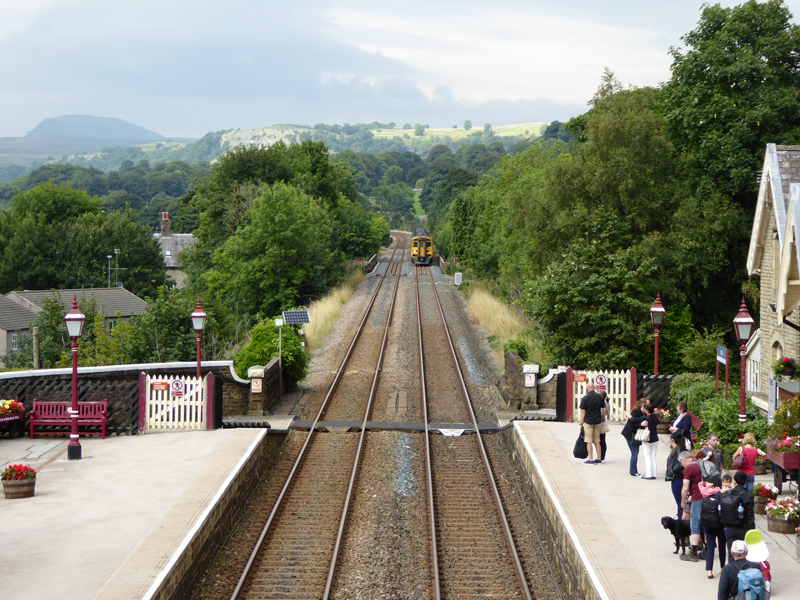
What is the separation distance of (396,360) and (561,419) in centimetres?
961

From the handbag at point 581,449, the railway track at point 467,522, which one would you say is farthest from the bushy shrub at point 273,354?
the handbag at point 581,449

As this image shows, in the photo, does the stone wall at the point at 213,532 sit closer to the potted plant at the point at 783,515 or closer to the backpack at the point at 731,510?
the backpack at the point at 731,510

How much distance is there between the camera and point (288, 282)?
44.3 m

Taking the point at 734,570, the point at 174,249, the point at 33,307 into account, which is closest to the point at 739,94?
the point at 734,570

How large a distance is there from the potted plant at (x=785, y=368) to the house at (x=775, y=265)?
279 mm

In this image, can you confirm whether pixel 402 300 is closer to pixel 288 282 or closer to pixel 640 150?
pixel 288 282

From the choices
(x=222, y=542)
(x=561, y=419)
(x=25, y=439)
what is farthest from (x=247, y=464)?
(x=561, y=419)

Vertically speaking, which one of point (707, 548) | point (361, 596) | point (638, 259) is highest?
point (638, 259)

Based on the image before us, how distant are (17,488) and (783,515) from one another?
11446mm

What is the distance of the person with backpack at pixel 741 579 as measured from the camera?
7.36 meters

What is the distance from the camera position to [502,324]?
32.4 meters

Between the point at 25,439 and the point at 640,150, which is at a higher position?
the point at 640,150

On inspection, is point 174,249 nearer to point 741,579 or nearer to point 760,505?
point 760,505

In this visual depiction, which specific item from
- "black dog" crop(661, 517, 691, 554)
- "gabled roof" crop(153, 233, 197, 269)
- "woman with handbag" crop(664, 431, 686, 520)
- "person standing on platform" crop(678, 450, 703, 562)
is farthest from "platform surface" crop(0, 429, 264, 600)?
"gabled roof" crop(153, 233, 197, 269)
